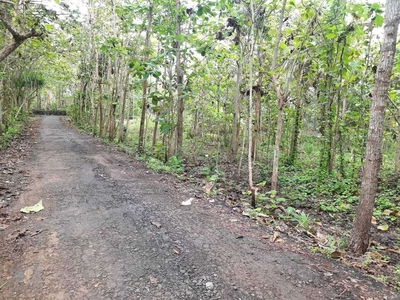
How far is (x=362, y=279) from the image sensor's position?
325 cm

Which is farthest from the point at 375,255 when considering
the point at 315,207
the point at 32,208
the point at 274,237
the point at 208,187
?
the point at 32,208

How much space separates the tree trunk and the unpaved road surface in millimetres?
716

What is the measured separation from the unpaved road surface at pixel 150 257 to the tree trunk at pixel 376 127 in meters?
0.72

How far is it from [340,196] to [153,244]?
5740 millimetres

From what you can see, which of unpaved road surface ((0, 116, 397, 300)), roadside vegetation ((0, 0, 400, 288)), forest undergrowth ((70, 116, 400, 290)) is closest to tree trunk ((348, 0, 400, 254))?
roadside vegetation ((0, 0, 400, 288))

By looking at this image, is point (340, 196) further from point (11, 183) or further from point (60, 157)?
point (60, 157)

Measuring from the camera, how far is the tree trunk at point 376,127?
11.8ft

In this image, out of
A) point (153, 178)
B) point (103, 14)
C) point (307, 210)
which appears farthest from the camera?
point (103, 14)

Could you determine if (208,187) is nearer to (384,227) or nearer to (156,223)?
(156,223)

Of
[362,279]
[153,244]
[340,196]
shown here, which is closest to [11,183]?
[153,244]

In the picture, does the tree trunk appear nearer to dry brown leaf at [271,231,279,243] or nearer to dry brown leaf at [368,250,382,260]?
dry brown leaf at [368,250,382,260]

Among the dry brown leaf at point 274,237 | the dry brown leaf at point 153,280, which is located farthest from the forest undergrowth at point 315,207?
the dry brown leaf at point 153,280

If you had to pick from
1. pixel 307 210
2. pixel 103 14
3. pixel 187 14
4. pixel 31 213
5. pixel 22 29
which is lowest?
pixel 307 210

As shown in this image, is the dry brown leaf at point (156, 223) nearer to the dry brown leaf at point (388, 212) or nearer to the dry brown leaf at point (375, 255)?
the dry brown leaf at point (375, 255)
